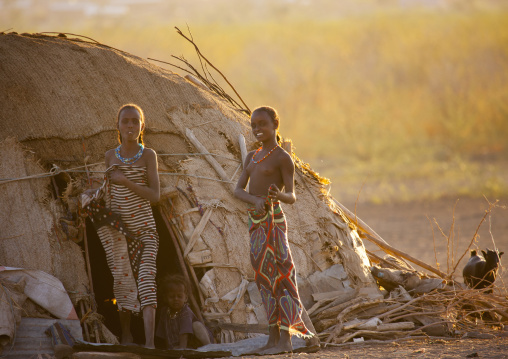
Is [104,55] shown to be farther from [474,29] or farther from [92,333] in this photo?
[474,29]

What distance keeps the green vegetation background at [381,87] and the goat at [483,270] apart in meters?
9.63

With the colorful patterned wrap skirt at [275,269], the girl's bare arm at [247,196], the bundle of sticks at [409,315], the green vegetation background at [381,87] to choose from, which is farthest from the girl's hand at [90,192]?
the green vegetation background at [381,87]

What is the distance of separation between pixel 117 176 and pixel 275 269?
1.27 metres

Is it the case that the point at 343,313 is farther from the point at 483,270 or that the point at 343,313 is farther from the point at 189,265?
the point at 483,270

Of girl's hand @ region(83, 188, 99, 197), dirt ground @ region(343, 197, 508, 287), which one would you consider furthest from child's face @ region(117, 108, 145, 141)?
dirt ground @ region(343, 197, 508, 287)

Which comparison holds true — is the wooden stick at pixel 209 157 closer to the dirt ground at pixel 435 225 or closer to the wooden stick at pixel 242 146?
the wooden stick at pixel 242 146

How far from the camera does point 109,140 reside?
229 inches

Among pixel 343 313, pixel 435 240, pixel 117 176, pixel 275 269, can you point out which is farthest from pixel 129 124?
pixel 435 240

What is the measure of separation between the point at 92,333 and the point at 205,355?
35.5 inches

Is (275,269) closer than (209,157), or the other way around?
(275,269)

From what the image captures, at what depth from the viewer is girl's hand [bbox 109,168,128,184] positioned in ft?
16.3

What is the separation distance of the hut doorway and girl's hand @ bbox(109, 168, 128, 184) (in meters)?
1.26

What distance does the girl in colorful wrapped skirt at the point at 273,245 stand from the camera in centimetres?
477

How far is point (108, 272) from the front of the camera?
6.61 m
